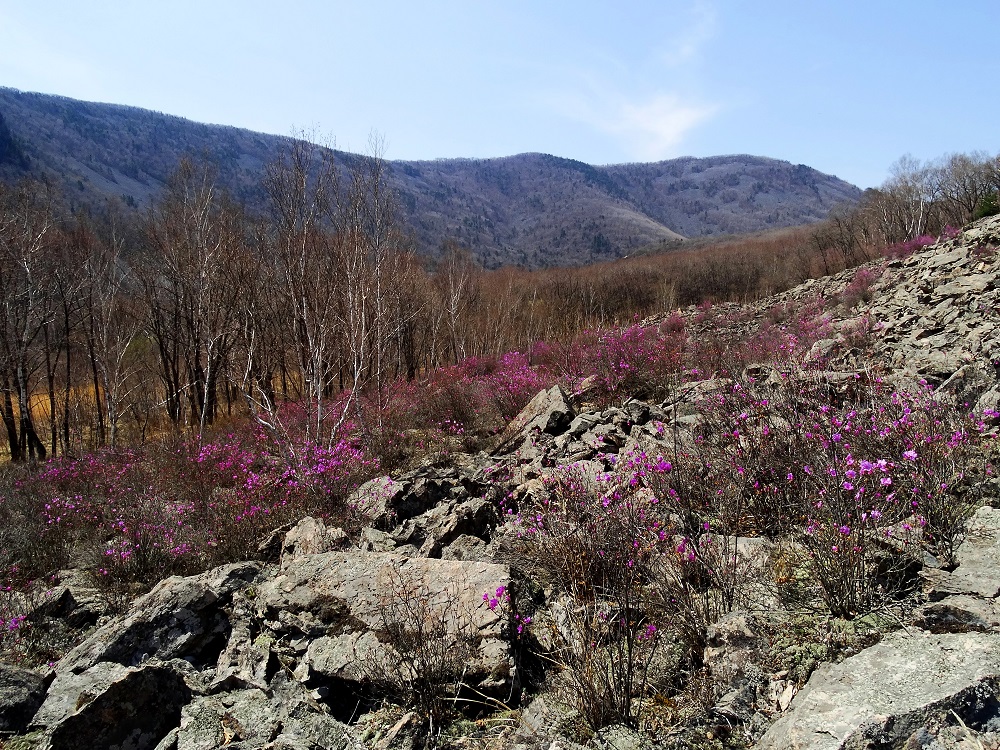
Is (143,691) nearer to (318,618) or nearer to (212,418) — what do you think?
(318,618)

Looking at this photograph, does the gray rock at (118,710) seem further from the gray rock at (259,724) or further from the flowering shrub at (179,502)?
the flowering shrub at (179,502)

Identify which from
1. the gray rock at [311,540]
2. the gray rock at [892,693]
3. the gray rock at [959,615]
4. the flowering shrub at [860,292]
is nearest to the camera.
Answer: the gray rock at [892,693]

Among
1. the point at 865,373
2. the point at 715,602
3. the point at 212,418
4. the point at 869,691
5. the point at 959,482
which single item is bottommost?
the point at 212,418

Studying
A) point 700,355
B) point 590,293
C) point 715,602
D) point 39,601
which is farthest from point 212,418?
point 590,293

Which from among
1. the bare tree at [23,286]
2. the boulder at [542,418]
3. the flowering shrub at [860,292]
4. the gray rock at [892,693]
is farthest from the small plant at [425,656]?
the bare tree at [23,286]

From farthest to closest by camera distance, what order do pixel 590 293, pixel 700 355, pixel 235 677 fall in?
pixel 590 293
pixel 700 355
pixel 235 677

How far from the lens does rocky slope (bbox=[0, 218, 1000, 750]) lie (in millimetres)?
1817

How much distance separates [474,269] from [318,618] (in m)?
27.1

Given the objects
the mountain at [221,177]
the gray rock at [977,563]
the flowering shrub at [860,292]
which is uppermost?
the mountain at [221,177]

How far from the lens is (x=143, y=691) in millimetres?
2604

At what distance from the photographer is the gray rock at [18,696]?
2.70 metres

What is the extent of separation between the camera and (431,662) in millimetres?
2748

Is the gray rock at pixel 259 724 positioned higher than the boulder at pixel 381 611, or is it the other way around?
the boulder at pixel 381 611

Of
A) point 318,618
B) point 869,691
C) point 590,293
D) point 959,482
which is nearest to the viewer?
point 869,691
